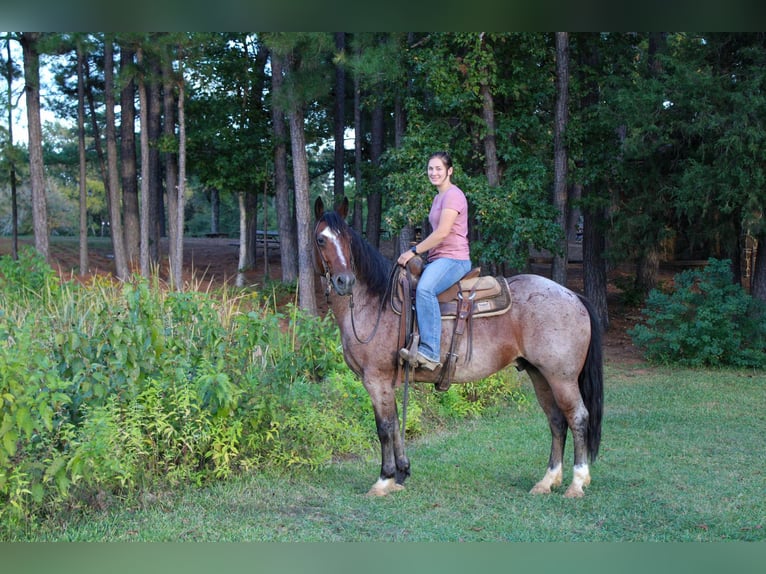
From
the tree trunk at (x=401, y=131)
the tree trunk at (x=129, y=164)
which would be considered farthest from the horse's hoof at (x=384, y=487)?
the tree trunk at (x=129, y=164)

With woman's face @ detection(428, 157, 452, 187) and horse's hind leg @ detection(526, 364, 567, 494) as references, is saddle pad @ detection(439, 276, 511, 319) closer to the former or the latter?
horse's hind leg @ detection(526, 364, 567, 494)

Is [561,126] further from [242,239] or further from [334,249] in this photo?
[334,249]

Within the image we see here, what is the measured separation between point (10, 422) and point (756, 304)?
12.7 m

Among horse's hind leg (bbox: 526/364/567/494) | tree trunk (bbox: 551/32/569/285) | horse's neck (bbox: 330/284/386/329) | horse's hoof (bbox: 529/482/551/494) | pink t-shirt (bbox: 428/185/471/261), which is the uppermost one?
tree trunk (bbox: 551/32/569/285)

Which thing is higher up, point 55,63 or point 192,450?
point 55,63

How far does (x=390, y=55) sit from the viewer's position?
1523 centimetres

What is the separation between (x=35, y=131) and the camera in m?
18.6

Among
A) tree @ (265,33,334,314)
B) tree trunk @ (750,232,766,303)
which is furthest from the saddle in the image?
tree @ (265,33,334,314)

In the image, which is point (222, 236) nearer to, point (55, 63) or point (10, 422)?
point (55, 63)

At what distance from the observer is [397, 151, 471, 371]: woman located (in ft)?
18.8

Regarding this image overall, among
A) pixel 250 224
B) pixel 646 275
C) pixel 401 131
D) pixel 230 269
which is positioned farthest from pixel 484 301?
pixel 230 269

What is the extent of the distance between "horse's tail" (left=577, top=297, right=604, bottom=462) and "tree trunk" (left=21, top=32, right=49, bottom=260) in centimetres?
1606

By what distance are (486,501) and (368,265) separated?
6.90ft

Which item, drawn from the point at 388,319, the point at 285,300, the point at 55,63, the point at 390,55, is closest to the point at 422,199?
the point at 390,55
